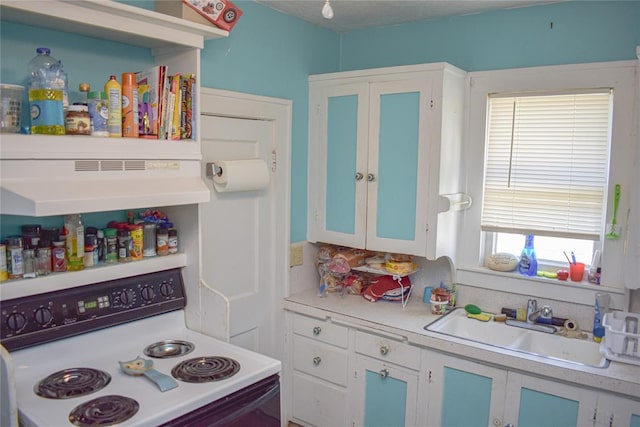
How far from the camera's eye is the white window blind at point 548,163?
2.52m

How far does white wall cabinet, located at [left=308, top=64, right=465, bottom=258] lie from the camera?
2.62m

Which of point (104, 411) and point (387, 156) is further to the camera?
point (387, 156)

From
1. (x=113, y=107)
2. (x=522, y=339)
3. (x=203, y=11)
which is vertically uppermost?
(x=203, y=11)

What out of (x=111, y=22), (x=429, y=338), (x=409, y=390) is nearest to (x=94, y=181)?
(x=111, y=22)

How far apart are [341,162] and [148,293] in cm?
133

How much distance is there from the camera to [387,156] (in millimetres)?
2766

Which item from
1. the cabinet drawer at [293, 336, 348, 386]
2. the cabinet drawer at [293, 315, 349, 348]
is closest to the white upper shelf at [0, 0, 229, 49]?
the cabinet drawer at [293, 315, 349, 348]

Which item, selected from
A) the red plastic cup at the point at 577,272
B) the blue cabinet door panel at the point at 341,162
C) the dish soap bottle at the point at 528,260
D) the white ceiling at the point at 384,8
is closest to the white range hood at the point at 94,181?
the blue cabinet door panel at the point at 341,162

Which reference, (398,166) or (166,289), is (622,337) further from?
(166,289)

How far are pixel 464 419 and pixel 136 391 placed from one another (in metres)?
1.49

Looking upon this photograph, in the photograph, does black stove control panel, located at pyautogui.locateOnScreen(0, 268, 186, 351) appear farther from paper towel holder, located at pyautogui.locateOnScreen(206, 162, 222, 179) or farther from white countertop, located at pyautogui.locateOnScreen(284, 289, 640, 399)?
white countertop, located at pyautogui.locateOnScreen(284, 289, 640, 399)

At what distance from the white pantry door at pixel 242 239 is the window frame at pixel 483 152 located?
42.5 inches

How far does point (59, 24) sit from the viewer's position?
1.77 metres

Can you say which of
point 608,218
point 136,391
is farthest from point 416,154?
point 136,391
